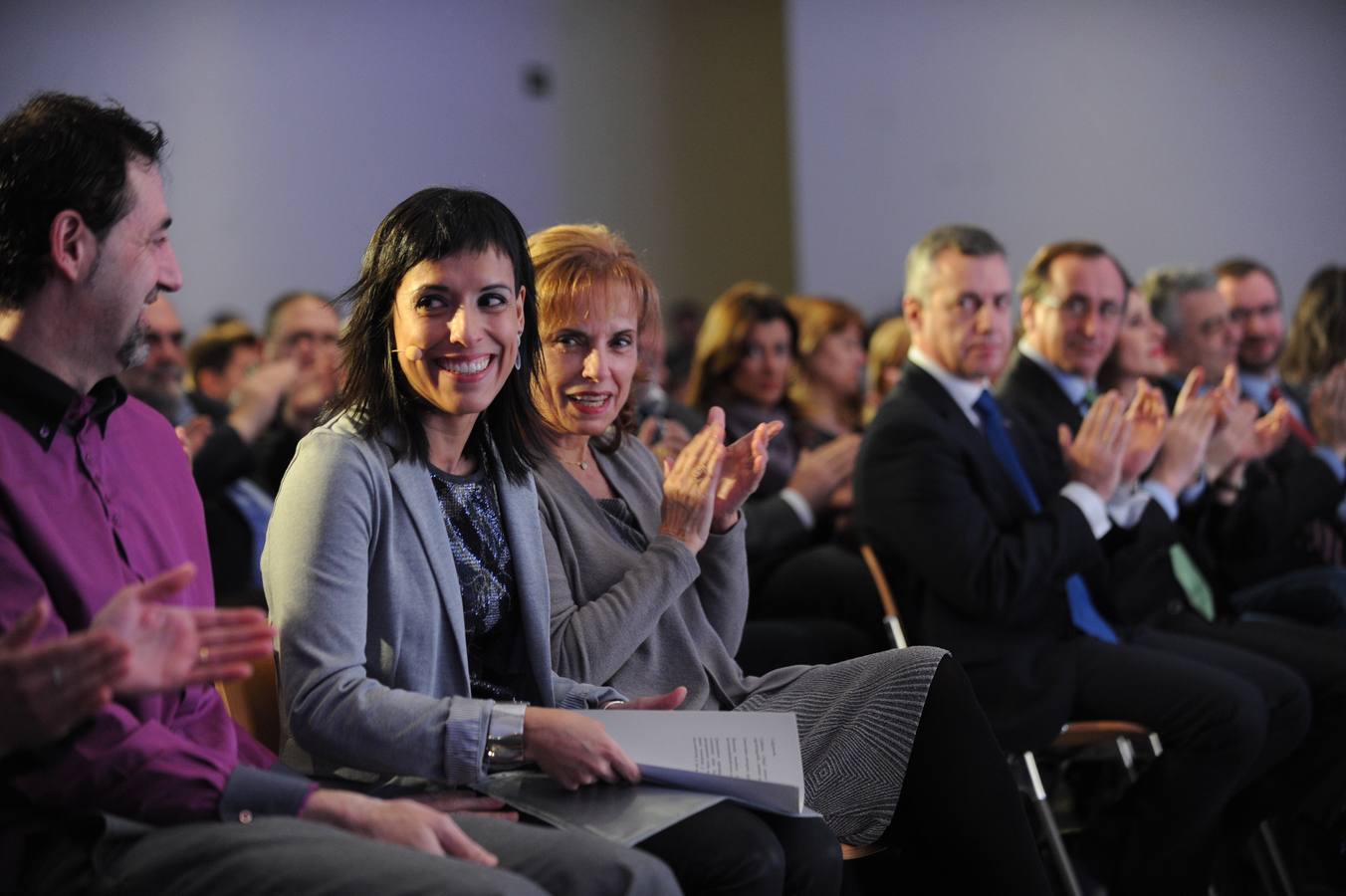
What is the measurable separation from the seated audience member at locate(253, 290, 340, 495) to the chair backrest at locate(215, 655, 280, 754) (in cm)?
236

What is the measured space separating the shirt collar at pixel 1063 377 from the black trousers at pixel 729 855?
1.93 metres

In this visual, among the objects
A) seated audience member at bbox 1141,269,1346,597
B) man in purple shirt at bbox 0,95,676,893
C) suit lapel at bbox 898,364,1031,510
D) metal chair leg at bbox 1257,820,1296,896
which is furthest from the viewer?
seated audience member at bbox 1141,269,1346,597

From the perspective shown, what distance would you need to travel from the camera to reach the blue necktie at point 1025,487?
292 centimetres

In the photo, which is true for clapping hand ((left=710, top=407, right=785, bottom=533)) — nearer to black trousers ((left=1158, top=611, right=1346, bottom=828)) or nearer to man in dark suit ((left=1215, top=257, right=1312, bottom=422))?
black trousers ((left=1158, top=611, right=1346, bottom=828))

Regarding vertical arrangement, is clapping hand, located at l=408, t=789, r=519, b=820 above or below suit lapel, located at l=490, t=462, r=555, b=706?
below

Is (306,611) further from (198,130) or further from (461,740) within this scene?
(198,130)

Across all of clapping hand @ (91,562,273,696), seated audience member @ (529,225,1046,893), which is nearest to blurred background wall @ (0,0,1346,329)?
seated audience member @ (529,225,1046,893)

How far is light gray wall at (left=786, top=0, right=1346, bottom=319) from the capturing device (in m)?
7.71

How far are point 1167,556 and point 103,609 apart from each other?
8.63 feet

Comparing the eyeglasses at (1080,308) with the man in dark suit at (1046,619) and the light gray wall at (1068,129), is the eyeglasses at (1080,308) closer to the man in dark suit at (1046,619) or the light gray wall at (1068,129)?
the man in dark suit at (1046,619)

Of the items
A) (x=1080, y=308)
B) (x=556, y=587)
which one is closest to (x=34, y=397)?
(x=556, y=587)

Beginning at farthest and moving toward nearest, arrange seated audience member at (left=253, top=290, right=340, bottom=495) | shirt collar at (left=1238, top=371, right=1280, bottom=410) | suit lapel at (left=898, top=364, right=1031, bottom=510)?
1. shirt collar at (left=1238, top=371, right=1280, bottom=410)
2. seated audience member at (left=253, top=290, right=340, bottom=495)
3. suit lapel at (left=898, top=364, right=1031, bottom=510)

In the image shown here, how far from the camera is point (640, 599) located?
1994 mm

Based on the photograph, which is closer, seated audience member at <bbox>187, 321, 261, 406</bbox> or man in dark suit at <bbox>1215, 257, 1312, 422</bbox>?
man in dark suit at <bbox>1215, 257, 1312, 422</bbox>
